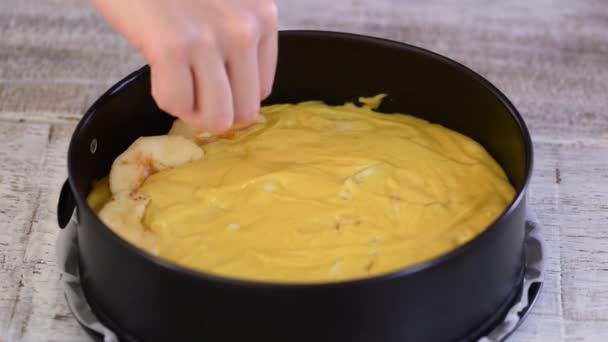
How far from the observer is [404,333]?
150 centimetres

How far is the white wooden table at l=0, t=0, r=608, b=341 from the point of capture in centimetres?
179

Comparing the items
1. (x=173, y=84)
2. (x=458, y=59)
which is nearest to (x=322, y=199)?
→ (x=173, y=84)

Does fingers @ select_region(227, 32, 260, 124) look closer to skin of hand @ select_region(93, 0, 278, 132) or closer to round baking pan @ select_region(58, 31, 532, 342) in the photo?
skin of hand @ select_region(93, 0, 278, 132)

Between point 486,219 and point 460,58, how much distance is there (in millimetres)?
943

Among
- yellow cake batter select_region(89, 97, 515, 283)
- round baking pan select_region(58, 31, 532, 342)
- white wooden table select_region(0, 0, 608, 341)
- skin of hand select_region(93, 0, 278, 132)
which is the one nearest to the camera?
skin of hand select_region(93, 0, 278, 132)

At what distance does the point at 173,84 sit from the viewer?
132 cm

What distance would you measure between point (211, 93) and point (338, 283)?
1.13 ft

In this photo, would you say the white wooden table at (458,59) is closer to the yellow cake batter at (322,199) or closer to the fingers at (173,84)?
the yellow cake batter at (322,199)

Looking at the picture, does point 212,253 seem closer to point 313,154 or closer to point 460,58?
point 313,154

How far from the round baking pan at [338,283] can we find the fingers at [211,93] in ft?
0.77

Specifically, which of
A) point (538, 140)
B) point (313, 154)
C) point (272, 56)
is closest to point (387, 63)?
point (313, 154)

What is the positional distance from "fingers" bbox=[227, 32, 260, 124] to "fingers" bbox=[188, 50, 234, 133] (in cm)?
2

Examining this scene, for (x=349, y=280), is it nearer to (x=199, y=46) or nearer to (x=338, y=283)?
(x=338, y=283)

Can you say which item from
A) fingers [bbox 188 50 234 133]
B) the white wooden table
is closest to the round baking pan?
the white wooden table
